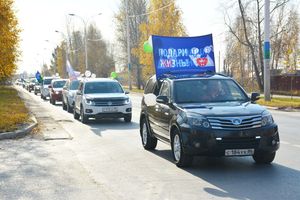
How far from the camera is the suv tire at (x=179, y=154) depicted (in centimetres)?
875

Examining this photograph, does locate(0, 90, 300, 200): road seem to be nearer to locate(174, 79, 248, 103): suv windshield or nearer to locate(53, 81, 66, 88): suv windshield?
locate(174, 79, 248, 103): suv windshield

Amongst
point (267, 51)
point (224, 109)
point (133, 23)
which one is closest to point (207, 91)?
point (224, 109)

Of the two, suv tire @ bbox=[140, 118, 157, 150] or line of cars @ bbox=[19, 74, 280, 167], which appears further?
suv tire @ bbox=[140, 118, 157, 150]

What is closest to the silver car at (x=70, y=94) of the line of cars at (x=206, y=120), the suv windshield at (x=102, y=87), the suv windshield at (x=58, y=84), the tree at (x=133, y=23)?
the suv windshield at (x=102, y=87)

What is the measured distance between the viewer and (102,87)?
19859 millimetres

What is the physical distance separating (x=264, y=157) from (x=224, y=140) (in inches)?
45.9

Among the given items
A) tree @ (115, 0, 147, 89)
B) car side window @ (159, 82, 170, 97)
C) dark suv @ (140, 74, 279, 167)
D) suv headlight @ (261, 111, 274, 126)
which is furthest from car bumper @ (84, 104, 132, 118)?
tree @ (115, 0, 147, 89)

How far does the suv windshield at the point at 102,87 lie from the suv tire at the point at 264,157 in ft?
36.1

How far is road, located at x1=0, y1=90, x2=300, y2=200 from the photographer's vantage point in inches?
276

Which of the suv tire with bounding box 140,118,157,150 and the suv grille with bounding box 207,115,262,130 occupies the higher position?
Result: the suv grille with bounding box 207,115,262,130

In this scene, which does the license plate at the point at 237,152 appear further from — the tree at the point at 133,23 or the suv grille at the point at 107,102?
the tree at the point at 133,23

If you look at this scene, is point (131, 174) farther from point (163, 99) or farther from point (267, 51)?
point (267, 51)

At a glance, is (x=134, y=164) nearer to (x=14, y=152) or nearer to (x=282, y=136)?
(x=14, y=152)

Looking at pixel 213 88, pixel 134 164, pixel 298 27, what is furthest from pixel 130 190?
pixel 298 27
